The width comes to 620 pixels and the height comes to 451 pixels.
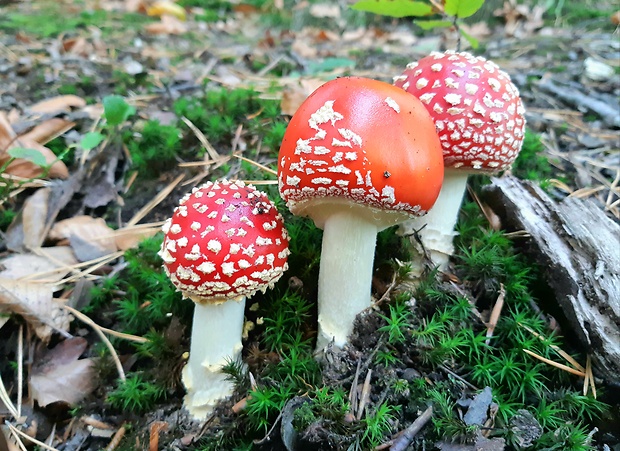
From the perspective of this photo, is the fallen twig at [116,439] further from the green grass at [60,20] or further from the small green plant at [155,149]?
the green grass at [60,20]

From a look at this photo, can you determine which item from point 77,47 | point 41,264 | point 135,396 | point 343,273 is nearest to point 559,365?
point 343,273

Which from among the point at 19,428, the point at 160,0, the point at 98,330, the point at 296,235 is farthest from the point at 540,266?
the point at 160,0

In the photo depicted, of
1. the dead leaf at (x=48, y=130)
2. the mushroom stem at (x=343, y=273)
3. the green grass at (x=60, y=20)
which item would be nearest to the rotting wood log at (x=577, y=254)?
the mushroom stem at (x=343, y=273)

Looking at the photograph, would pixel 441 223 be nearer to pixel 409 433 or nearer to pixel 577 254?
pixel 577 254

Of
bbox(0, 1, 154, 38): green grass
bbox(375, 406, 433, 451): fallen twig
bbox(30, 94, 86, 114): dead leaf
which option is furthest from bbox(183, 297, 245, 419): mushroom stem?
bbox(0, 1, 154, 38): green grass

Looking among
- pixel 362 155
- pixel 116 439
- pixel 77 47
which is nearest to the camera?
pixel 362 155

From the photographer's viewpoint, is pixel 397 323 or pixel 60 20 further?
pixel 60 20

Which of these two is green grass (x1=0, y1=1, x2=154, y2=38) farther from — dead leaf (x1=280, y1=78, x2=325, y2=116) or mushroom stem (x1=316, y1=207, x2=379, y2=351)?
mushroom stem (x1=316, y1=207, x2=379, y2=351)
